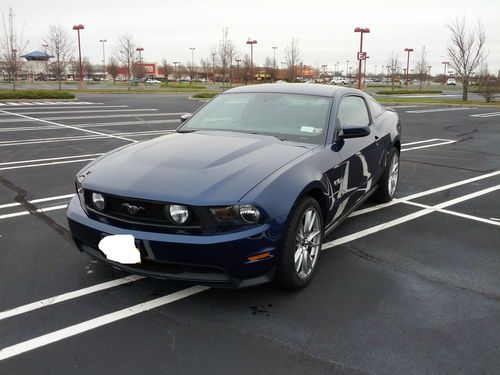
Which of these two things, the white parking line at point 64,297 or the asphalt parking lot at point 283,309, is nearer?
the asphalt parking lot at point 283,309

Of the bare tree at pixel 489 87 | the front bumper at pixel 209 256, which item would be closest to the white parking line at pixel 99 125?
the front bumper at pixel 209 256

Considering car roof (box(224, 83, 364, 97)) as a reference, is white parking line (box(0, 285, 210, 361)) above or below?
below

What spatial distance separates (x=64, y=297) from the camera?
3.45m

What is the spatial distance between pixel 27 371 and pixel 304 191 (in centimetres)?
208

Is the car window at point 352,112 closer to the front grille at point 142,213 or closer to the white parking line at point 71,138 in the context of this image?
the front grille at point 142,213

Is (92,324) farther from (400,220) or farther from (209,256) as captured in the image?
(400,220)

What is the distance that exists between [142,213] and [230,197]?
2.05 ft

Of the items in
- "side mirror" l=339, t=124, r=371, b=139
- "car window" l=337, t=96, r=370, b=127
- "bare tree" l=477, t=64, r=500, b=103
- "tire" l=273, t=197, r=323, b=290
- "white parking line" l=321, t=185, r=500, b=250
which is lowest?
"white parking line" l=321, t=185, r=500, b=250

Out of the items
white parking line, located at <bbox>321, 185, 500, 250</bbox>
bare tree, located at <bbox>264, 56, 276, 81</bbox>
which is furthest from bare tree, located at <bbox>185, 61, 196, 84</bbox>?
white parking line, located at <bbox>321, 185, 500, 250</bbox>

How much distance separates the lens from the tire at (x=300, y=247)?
3.29m

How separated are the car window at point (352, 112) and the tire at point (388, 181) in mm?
814

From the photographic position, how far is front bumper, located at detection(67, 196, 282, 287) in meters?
2.98

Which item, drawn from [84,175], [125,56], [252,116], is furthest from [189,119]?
[125,56]

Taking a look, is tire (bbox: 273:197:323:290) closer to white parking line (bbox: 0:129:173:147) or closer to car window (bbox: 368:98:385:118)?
car window (bbox: 368:98:385:118)
